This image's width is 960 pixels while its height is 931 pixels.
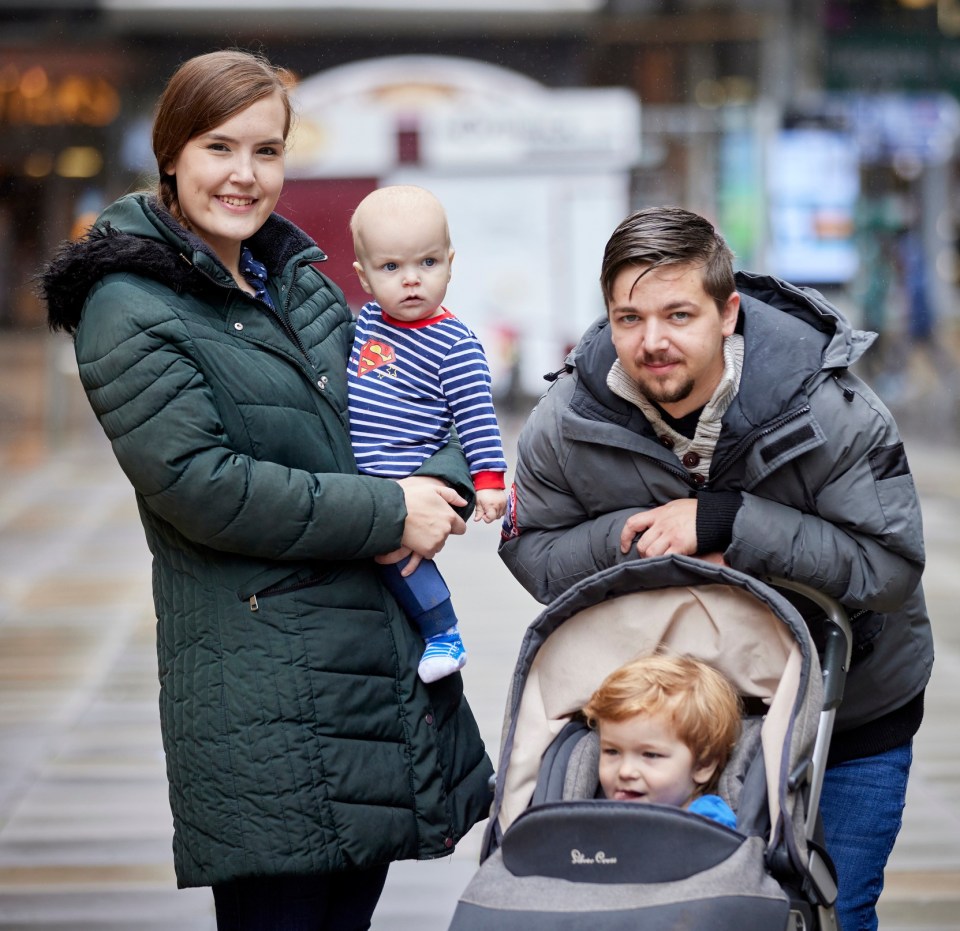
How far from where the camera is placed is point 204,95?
2676 mm

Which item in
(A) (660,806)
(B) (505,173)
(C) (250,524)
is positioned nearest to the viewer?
(A) (660,806)

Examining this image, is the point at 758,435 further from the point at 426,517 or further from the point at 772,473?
the point at 426,517

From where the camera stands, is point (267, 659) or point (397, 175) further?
point (397, 175)

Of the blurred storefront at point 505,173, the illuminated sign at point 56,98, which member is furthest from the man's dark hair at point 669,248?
the illuminated sign at point 56,98

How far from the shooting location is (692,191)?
16906 millimetres

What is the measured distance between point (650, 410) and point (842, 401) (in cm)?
34

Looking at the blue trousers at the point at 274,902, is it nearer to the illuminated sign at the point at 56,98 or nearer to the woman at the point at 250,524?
the woman at the point at 250,524

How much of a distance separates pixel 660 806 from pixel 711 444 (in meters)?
0.69

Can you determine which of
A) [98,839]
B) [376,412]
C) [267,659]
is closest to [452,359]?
[376,412]

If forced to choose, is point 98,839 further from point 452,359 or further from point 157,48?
point 157,48

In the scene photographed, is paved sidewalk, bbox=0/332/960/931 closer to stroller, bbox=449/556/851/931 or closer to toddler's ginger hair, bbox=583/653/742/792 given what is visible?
stroller, bbox=449/556/851/931

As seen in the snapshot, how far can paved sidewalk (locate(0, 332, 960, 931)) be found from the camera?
4.41 metres

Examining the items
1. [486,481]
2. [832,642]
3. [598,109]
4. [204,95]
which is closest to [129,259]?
[204,95]

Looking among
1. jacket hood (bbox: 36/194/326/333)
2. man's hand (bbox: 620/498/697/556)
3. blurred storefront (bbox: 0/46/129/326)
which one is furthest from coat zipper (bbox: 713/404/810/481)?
blurred storefront (bbox: 0/46/129/326)
